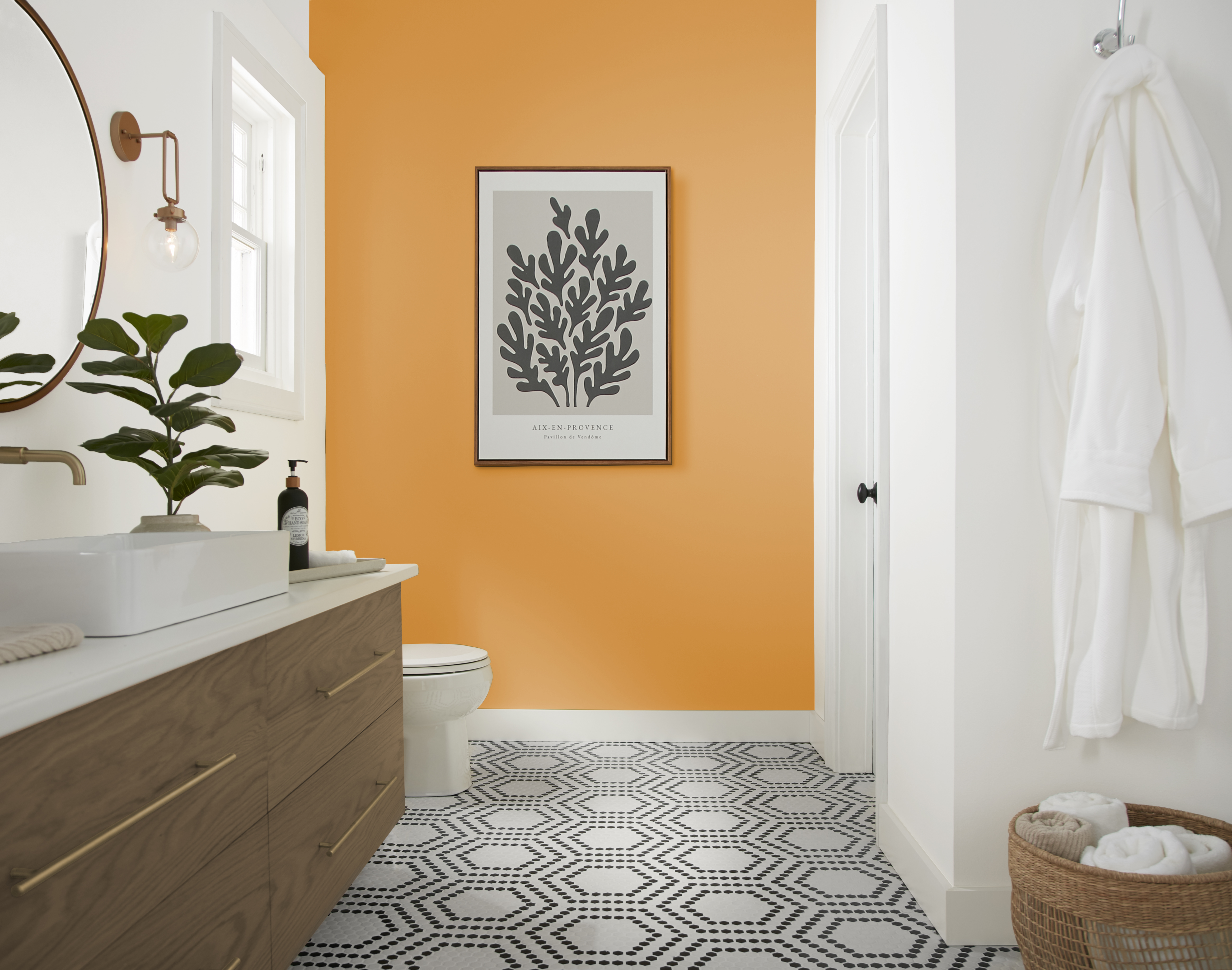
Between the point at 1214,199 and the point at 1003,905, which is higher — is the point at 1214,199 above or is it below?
above

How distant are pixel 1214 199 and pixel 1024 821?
3.91 ft

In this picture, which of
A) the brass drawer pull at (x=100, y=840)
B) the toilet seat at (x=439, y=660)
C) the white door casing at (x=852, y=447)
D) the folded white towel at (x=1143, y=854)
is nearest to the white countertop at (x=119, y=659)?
the brass drawer pull at (x=100, y=840)

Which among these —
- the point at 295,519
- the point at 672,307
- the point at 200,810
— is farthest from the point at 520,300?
the point at 200,810

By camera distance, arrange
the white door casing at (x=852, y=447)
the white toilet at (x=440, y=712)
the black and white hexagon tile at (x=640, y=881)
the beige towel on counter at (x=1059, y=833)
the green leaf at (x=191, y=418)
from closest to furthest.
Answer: the beige towel on counter at (x=1059, y=833) < the green leaf at (x=191, y=418) < the black and white hexagon tile at (x=640, y=881) < the white toilet at (x=440, y=712) < the white door casing at (x=852, y=447)

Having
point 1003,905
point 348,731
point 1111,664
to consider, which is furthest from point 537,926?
point 1111,664

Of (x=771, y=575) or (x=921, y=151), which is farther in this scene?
(x=771, y=575)

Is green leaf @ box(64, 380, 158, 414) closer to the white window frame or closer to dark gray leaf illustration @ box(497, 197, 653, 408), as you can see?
the white window frame

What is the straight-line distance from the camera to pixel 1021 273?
162cm

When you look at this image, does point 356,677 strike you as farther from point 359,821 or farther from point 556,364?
point 556,364

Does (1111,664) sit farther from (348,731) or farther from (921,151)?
(348,731)

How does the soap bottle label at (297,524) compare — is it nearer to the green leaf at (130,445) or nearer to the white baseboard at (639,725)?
the green leaf at (130,445)

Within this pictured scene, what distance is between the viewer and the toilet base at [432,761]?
2.44 metres

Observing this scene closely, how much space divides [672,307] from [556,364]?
0.47 meters

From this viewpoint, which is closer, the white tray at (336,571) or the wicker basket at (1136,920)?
the wicker basket at (1136,920)
